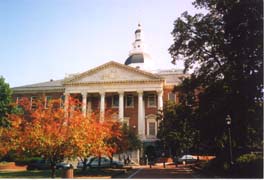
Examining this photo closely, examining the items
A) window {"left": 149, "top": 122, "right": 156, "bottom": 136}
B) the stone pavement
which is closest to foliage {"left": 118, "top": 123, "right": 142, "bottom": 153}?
the stone pavement

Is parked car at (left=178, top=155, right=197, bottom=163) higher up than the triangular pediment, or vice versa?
the triangular pediment

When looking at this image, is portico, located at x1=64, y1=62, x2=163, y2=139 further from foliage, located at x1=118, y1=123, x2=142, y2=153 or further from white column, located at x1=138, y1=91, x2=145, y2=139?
foliage, located at x1=118, y1=123, x2=142, y2=153

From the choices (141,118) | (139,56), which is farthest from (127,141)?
(139,56)

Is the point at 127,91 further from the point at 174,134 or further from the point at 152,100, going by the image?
the point at 174,134

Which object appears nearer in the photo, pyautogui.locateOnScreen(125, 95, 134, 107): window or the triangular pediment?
the triangular pediment

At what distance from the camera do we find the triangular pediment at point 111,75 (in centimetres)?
5893

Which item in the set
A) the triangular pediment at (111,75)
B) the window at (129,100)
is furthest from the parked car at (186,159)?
the window at (129,100)

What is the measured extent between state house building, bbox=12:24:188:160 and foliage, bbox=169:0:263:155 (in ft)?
90.5

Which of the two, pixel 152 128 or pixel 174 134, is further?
pixel 152 128

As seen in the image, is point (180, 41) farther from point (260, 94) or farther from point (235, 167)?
point (235, 167)

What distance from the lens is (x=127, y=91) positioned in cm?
5934

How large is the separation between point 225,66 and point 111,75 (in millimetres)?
36137

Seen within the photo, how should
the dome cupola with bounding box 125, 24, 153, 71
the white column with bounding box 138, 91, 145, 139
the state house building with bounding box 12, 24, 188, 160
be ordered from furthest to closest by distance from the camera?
the dome cupola with bounding box 125, 24, 153, 71 → the state house building with bounding box 12, 24, 188, 160 → the white column with bounding box 138, 91, 145, 139

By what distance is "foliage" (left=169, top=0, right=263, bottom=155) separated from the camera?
22.2m
